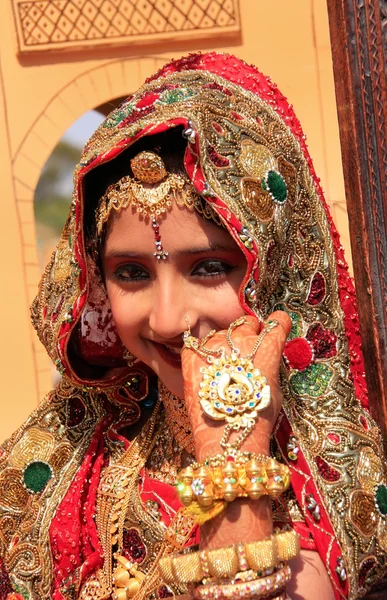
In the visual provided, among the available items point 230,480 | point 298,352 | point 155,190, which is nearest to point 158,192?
point 155,190

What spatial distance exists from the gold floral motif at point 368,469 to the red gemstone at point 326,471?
1.8 inches

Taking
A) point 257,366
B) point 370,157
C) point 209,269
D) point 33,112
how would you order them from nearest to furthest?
point 257,366
point 209,269
point 370,157
point 33,112

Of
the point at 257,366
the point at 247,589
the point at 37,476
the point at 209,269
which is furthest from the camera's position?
the point at 37,476

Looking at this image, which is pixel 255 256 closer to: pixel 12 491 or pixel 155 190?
pixel 155 190

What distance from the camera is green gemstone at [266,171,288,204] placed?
2250mm

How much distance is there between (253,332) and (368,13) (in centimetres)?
82

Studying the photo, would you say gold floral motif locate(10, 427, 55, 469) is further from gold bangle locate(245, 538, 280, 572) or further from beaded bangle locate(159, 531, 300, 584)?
gold bangle locate(245, 538, 280, 572)

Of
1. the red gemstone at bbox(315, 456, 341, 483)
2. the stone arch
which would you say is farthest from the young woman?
the stone arch

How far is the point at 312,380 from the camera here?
7.72 ft

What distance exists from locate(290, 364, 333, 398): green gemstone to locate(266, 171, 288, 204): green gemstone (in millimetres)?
364

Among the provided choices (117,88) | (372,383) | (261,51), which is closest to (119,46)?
(117,88)

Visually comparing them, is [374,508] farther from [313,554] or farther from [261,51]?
[261,51]

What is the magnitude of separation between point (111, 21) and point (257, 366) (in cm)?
229

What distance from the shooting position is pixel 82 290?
2.40m
